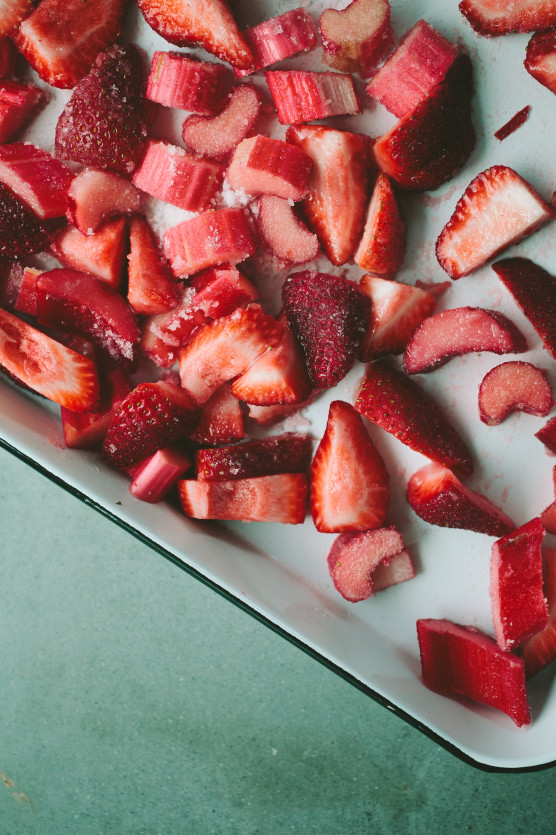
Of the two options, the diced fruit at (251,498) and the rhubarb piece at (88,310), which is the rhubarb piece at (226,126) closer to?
the rhubarb piece at (88,310)

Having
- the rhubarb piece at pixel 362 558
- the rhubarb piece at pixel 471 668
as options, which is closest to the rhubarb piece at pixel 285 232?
the rhubarb piece at pixel 362 558

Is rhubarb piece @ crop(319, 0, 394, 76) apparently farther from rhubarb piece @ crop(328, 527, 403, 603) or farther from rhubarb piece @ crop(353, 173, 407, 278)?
rhubarb piece @ crop(328, 527, 403, 603)

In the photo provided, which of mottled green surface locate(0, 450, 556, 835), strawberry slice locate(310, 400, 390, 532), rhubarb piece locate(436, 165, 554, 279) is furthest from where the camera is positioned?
mottled green surface locate(0, 450, 556, 835)

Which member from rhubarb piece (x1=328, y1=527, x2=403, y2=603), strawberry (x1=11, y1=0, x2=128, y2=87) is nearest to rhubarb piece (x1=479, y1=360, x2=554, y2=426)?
rhubarb piece (x1=328, y1=527, x2=403, y2=603)

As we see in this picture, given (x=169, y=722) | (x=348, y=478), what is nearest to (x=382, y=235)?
(x=348, y=478)

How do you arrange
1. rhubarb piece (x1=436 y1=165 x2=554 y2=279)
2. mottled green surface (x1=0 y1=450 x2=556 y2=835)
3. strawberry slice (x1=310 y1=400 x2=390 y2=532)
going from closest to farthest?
rhubarb piece (x1=436 y1=165 x2=554 y2=279), strawberry slice (x1=310 y1=400 x2=390 y2=532), mottled green surface (x1=0 y1=450 x2=556 y2=835)

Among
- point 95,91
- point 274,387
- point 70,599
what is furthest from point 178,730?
point 95,91
